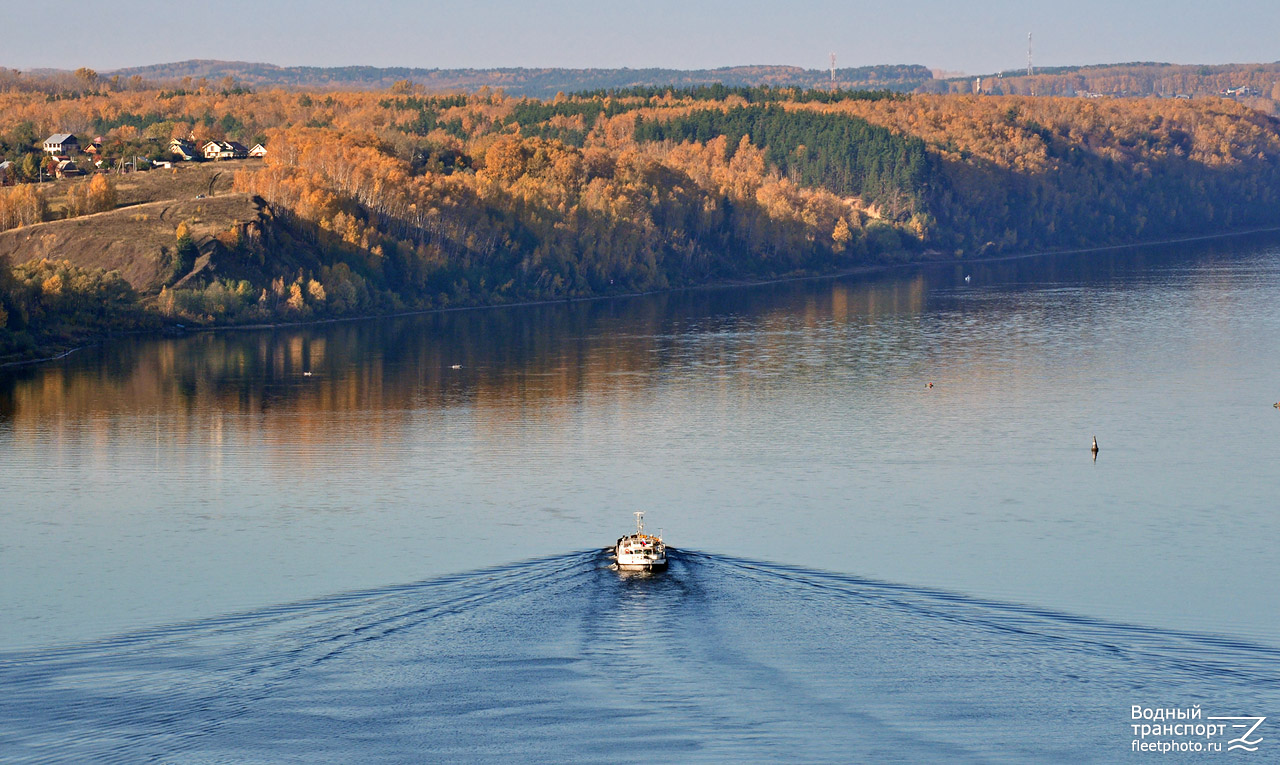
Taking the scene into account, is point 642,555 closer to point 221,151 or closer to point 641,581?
point 641,581

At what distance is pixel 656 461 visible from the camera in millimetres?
48844

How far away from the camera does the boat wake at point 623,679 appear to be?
2402 cm

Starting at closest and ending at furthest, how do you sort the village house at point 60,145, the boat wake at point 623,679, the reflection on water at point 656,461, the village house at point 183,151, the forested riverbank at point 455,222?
the boat wake at point 623,679, the reflection on water at point 656,461, the forested riverbank at point 455,222, the village house at point 60,145, the village house at point 183,151

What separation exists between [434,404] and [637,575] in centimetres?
3183

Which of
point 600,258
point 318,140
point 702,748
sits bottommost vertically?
point 702,748

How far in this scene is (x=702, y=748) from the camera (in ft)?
78.0

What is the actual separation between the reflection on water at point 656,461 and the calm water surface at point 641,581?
21 centimetres

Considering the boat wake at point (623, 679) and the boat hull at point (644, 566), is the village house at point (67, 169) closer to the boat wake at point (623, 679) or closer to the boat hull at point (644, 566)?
the boat wake at point (623, 679)

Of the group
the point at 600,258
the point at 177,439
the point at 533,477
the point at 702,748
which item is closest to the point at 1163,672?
the point at 702,748

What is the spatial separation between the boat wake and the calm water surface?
0.09 metres

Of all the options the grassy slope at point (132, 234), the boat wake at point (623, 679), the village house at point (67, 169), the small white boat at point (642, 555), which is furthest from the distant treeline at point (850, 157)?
the boat wake at point (623, 679)

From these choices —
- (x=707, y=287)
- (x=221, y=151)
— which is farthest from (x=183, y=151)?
(x=707, y=287)

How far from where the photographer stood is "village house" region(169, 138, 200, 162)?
147 metres

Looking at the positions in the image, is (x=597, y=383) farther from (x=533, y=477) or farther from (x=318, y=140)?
(x=318, y=140)
